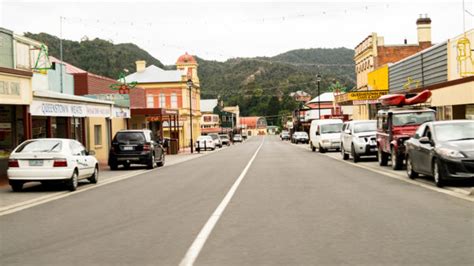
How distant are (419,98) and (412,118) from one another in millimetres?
797

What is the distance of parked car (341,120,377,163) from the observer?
2705 centimetres

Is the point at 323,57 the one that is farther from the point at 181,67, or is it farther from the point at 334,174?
the point at 334,174

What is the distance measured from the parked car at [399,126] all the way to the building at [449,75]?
4.02 metres

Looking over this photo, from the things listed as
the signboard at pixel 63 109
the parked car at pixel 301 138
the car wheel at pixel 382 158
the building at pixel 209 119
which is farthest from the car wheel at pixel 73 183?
the building at pixel 209 119

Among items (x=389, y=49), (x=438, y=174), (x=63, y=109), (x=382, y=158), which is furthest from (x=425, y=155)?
(x=389, y=49)

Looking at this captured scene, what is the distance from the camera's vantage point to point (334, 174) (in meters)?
20.7

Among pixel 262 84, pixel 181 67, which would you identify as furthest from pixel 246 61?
pixel 181 67

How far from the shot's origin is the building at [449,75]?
26906 millimetres

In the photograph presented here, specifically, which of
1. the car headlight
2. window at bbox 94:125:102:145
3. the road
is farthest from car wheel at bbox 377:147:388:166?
window at bbox 94:125:102:145

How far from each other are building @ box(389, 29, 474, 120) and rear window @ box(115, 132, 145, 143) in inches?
545

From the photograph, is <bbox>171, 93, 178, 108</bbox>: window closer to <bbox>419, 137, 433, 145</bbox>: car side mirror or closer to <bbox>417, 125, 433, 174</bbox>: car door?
<bbox>417, 125, 433, 174</bbox>: car door

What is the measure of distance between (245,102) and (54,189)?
5954 inches

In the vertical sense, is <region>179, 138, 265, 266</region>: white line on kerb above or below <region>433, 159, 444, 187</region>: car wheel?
below

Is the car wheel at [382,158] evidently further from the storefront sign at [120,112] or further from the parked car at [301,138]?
the parked car at [301,138]
